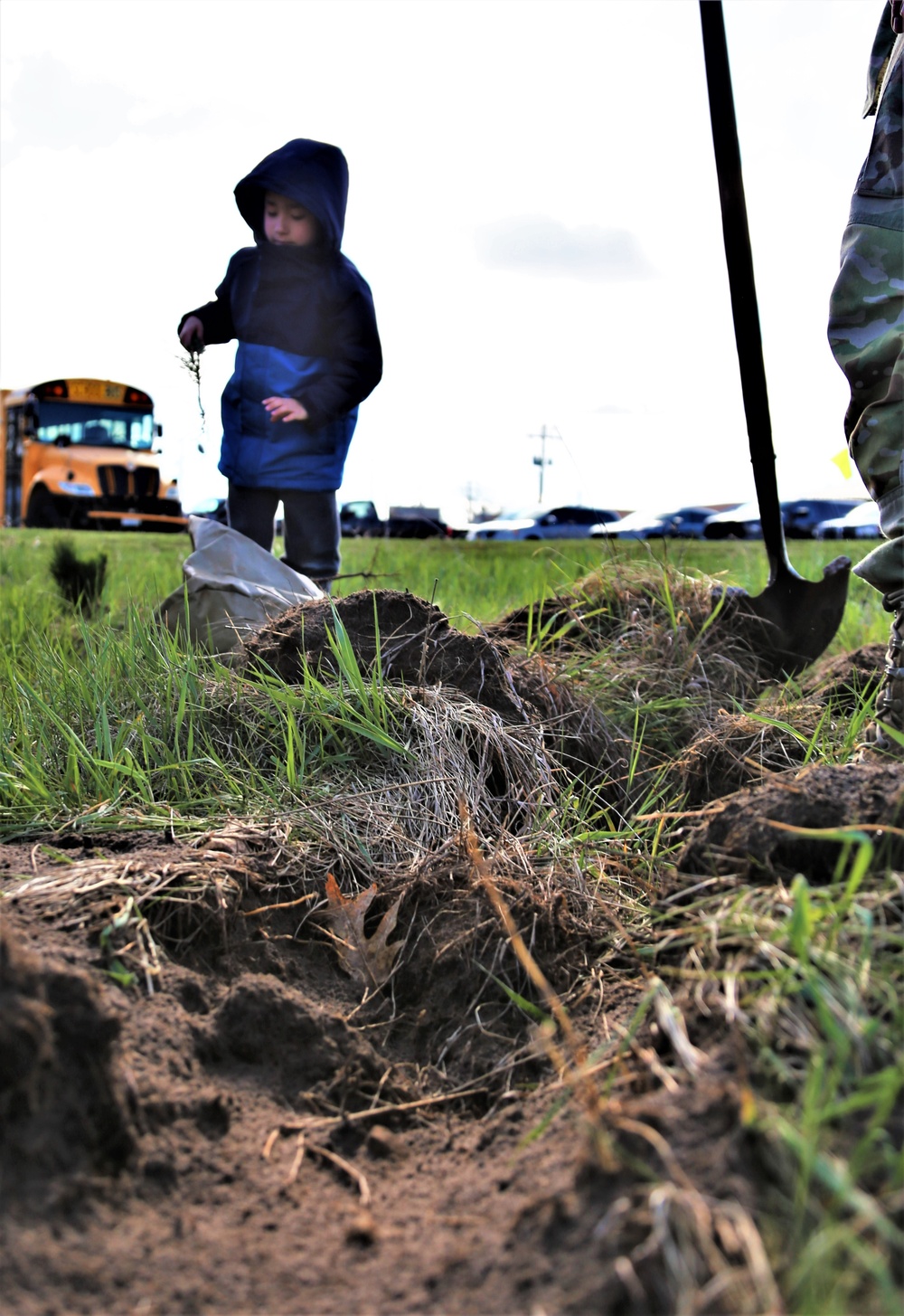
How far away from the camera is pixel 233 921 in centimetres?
159

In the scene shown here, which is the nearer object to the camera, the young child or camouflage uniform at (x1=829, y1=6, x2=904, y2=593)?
camouflage uniform at (x1=829, y1=6, x2=904, y2=593)

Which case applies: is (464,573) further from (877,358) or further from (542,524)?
(542,524)

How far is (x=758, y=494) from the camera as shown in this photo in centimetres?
358

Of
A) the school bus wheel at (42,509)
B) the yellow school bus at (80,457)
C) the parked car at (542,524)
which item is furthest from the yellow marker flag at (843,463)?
the parked car at (542,524)

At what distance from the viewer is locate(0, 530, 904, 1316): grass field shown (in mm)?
853

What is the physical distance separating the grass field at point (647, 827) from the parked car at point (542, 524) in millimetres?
24147

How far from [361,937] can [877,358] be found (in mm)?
1711

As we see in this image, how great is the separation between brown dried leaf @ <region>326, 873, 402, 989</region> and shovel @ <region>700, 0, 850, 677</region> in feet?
7.14

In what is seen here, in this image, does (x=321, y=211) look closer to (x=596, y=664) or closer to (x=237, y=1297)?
(x=596, y=664)

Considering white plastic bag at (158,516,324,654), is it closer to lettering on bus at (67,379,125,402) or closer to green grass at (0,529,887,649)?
green grass at (0,529,887,649)

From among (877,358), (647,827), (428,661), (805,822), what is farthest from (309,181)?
(805,822)

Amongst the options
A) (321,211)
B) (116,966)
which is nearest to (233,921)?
(116,966)

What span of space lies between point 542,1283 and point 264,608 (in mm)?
2481

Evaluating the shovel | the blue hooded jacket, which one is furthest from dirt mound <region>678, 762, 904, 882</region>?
the blue hooded jacket
